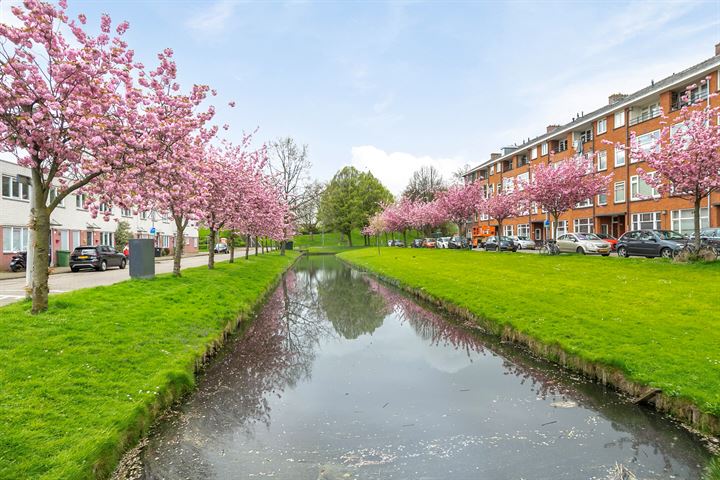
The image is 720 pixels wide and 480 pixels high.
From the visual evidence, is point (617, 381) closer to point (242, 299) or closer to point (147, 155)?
point (147, 155)

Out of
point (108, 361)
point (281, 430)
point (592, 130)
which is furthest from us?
point (592, 130)

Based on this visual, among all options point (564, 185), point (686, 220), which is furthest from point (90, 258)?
point (686, 220)

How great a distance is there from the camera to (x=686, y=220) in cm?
3519

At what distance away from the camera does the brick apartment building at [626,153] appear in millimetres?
34094

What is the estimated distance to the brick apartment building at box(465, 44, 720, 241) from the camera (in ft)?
112

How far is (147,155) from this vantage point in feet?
29.1

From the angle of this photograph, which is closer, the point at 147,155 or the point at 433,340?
the point at 147,155

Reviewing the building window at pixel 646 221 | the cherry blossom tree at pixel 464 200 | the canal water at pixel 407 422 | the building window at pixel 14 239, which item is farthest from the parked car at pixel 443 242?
the canal water at pixel 407 422

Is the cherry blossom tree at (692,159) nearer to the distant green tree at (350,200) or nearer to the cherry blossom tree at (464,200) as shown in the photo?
the cherry blossom tree at (464,200)

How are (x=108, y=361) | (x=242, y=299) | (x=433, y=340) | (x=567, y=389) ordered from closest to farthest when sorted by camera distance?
(x=108, y=361) → (x=567, y=389) → (x=433, y=340) → (x=242, y=299)

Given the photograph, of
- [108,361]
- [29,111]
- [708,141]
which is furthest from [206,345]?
[708,141]

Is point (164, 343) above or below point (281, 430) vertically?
above

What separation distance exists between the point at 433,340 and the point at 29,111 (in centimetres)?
1104

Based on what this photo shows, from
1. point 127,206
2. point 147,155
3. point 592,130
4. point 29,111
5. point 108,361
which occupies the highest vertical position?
point 592,130
